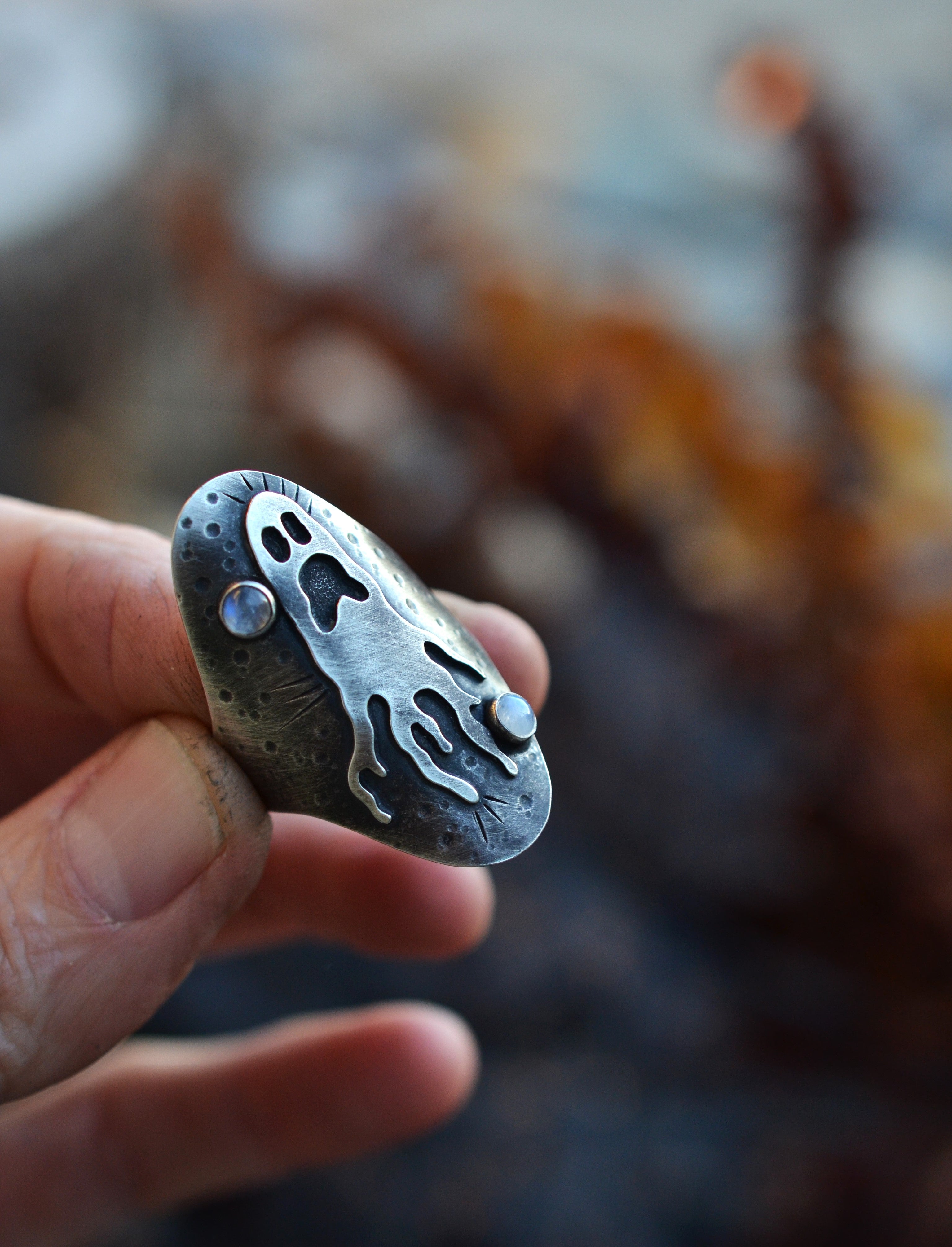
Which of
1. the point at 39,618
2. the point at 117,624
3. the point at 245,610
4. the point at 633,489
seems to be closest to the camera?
the point at 245,610

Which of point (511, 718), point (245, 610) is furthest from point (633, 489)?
point (245, 610)

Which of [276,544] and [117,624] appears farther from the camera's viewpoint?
[117,624]

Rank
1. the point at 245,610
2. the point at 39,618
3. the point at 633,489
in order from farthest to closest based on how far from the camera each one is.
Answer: the point at 633,489, the point at 39,618, the point at 245,610

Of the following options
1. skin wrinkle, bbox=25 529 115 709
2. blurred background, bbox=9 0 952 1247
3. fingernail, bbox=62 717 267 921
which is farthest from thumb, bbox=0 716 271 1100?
blurred background, bbox=9 0 952 1247

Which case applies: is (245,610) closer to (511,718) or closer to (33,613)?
(511,718)

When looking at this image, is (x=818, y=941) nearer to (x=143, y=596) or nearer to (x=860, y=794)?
(x=860, y=794)

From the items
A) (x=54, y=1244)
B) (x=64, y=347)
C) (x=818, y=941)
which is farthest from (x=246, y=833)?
(x=64, y=347)
